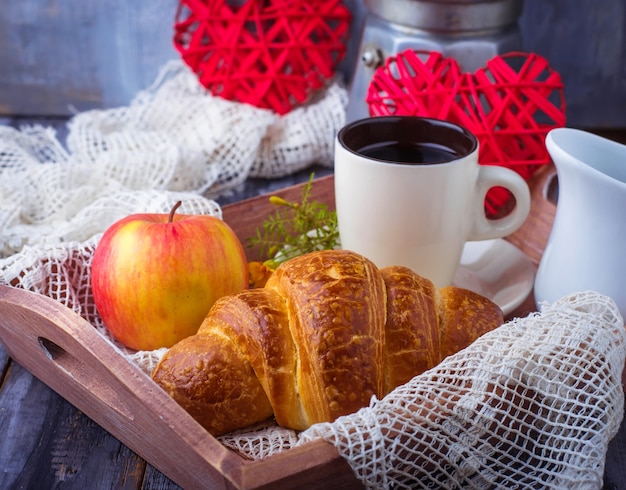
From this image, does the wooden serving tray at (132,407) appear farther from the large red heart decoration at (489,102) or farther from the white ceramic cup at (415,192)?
the large red heart decoration at (489,102)

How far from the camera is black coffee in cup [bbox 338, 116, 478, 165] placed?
0.78m

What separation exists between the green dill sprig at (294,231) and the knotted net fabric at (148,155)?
0.10 m

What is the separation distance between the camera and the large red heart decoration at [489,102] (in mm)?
917

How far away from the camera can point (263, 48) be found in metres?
1.21

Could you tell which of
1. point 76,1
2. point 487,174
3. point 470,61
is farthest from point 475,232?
point 76,1

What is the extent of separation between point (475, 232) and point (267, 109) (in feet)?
1.75

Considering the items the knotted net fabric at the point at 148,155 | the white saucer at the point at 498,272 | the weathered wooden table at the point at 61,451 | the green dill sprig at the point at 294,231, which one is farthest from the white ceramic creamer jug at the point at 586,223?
the knotted net fabric at the point at 148,155

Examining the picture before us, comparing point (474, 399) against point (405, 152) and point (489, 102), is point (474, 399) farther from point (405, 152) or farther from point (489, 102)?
point (489, 102)

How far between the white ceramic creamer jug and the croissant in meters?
0.18

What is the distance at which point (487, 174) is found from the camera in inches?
30.9

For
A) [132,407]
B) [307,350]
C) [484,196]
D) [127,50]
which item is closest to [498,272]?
[484,196]

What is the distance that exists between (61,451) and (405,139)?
453 millimetres

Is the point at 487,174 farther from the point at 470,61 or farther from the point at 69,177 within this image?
the point at 69,177

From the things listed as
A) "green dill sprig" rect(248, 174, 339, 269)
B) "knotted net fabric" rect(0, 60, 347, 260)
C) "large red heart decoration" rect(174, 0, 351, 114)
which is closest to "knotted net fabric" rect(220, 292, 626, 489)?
"green dill sprig" rect(248, 174, 339, 269)
